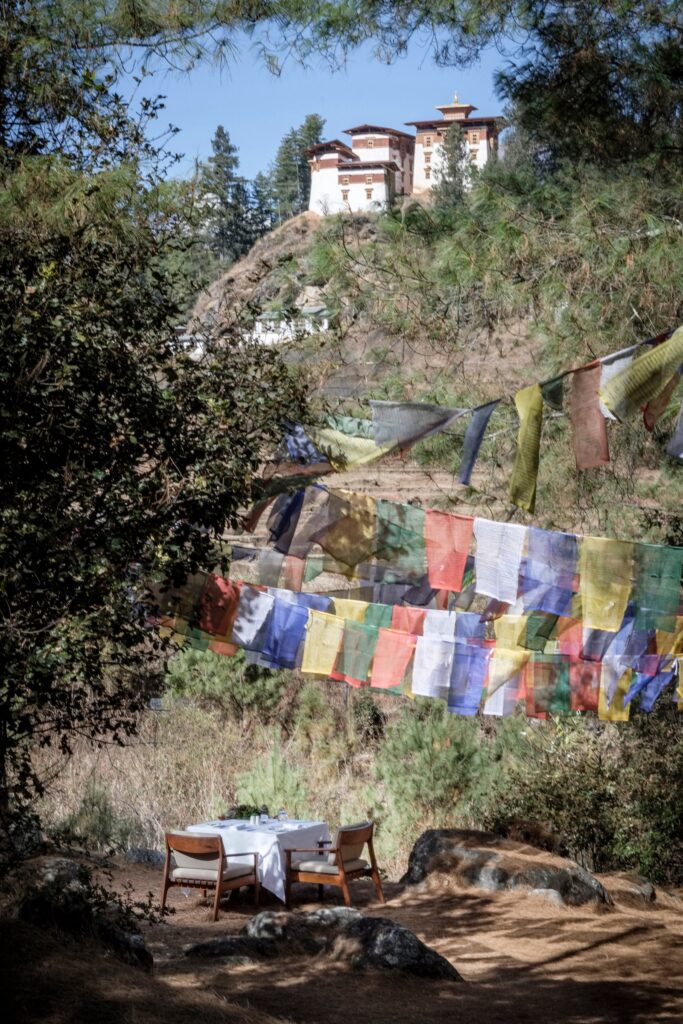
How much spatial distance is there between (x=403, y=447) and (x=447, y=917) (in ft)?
13.4

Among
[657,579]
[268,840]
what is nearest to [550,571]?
[657,579]

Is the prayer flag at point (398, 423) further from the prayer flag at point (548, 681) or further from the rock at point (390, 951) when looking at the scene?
the rock at point (390, 951)

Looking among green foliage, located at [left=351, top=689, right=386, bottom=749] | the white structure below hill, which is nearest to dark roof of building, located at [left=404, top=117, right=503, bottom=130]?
the white structure below hill

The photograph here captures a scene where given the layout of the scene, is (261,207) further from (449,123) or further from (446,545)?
(446,545)

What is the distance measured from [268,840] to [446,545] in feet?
10.1

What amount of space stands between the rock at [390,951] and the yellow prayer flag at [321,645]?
7.63 feet

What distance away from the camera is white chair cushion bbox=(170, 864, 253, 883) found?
9547 millimetres

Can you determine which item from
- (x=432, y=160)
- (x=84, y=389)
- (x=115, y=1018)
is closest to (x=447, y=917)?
(x=115, y=1018)

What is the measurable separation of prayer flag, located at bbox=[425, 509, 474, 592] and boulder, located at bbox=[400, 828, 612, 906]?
293 cm

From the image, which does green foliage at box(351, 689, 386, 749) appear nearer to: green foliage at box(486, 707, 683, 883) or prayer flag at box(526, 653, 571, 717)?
green foliage at box(486, 707, 683, 883)

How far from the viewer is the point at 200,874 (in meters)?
9.58

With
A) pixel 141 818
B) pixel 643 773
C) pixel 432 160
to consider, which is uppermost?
pixel 432 160

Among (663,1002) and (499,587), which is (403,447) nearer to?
(499,587)

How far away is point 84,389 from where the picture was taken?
15.5 ft
